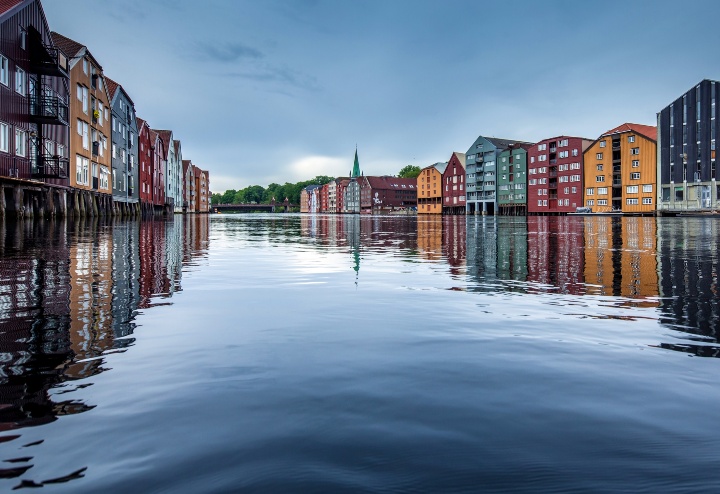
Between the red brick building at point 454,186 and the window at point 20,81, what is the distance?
115 metres

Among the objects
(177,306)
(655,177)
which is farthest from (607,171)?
(177,306)

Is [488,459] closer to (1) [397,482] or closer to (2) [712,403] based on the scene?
A: (1) [397,482]

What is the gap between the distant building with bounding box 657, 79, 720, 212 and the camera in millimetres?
75125

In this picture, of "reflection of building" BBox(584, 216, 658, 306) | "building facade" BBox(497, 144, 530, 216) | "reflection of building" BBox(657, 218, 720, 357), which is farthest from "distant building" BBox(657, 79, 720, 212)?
"reflection of building" BBox(657, 218, 720, 357)

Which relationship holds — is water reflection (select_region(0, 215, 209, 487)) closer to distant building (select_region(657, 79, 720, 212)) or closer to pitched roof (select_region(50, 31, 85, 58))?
pitched roof (select_region(50, 31, 85, 58))

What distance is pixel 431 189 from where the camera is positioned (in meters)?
153

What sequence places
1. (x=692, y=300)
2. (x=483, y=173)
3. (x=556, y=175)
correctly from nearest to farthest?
(x=692, y=300), (x=556, y=175), (x=483, y=173)

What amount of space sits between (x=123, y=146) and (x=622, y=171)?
3115 inches

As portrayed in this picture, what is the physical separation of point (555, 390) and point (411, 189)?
641 feet

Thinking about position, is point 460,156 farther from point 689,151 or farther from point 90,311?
point 90,311

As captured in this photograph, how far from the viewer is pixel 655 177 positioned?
280 feet

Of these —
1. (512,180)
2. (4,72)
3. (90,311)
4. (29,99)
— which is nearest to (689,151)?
(512,180)

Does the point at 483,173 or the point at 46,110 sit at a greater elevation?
the point at 483,173

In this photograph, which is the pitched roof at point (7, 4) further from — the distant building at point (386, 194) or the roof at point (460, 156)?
the distant building at point (386, 194)
